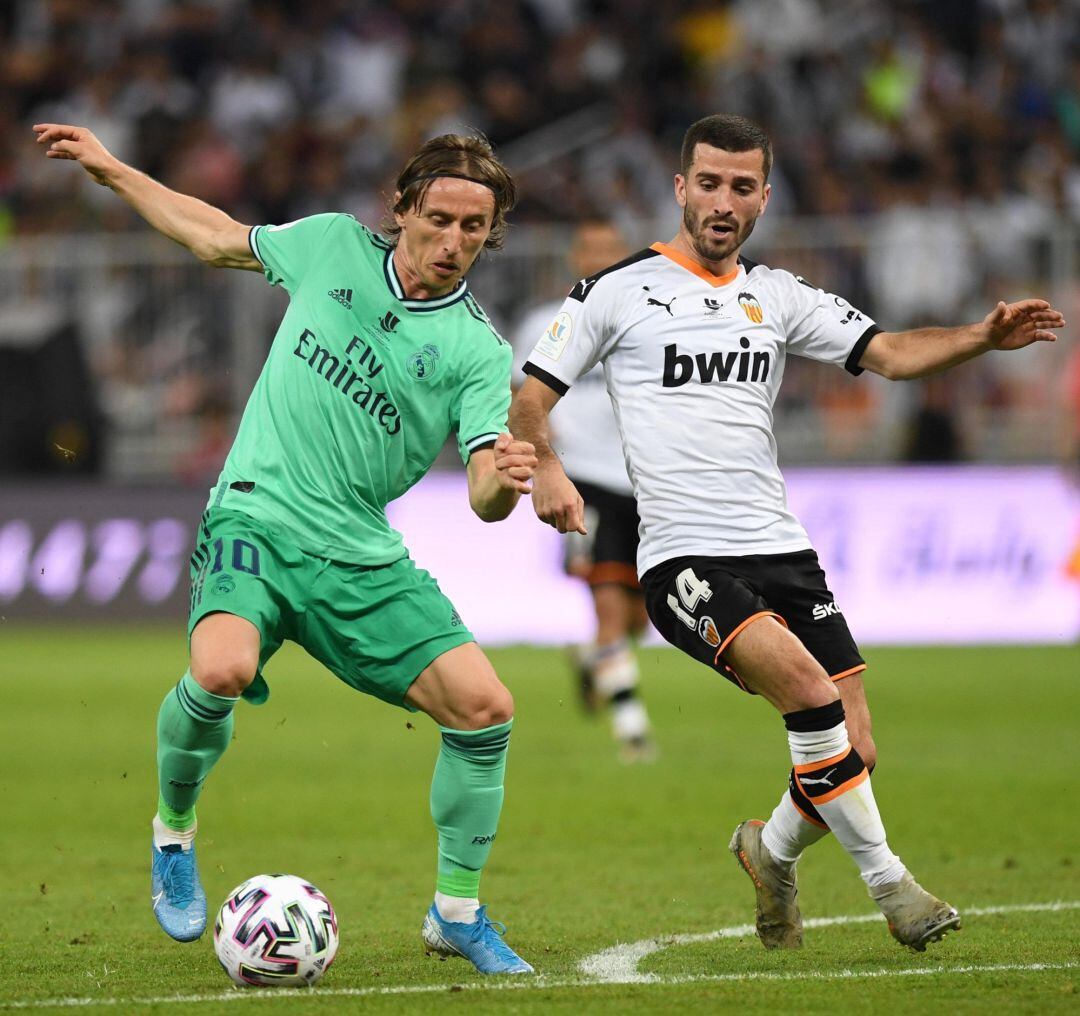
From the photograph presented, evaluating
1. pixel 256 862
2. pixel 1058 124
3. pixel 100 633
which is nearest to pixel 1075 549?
pixel 1058 124

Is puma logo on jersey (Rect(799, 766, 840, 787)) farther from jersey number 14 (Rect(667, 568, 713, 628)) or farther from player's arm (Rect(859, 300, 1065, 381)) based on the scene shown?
player's arm (Rect(859, 300, 1065, 381))

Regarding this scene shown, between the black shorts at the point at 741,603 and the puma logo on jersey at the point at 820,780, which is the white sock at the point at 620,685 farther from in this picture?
the puma logo on jersey at the point at 820,780

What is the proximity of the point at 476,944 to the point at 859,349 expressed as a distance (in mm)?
2246

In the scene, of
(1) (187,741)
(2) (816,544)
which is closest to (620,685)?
(1) (187,741)

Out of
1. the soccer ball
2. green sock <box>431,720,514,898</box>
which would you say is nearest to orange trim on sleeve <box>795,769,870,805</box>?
green sock <box>431,720,514,898</box>

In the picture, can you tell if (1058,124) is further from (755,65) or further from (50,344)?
(50,344)

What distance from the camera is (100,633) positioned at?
669 inches

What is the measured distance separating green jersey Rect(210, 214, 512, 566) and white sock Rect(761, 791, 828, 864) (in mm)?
1485

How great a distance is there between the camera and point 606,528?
1110 centimetres

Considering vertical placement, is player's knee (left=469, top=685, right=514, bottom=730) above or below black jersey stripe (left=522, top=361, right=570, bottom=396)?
below

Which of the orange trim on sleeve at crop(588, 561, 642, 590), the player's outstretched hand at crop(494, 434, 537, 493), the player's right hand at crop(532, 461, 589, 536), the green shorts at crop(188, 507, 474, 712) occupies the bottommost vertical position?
the orange trim on sleeve at crop(588, 561, 642, 590)

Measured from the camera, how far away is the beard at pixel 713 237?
6.33 m

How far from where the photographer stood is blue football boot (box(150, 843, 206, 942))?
19.5 feet

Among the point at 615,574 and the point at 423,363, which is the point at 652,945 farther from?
the point at 615,574
